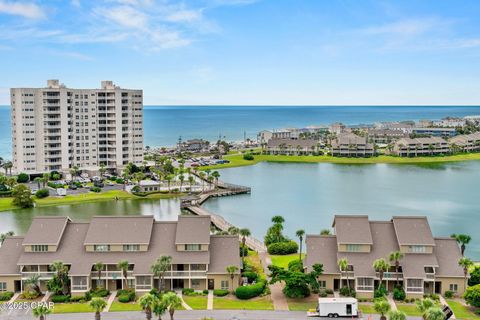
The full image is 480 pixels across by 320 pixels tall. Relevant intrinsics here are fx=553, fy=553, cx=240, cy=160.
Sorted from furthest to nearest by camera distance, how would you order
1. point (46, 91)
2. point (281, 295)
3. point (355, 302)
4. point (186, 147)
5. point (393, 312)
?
Result: point (186, 147)
point (46, 91)
point (281, 295)
point (355, 302)
point (393, 312)

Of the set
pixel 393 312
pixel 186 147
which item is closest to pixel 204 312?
pixel 393 312

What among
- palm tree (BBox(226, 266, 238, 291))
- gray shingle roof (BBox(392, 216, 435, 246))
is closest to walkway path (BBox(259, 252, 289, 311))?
palm tree (BBox(226, 266, 238, 291))

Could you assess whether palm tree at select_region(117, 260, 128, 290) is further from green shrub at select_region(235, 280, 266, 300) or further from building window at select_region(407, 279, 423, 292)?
building window at select_region(407, 279, 423, 292)

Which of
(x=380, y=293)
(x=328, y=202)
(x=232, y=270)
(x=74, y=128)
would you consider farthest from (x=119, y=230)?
(x=74, y=128)

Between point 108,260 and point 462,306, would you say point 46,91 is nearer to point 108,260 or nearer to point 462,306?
point 108,260

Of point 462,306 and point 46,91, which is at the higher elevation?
point 46,91

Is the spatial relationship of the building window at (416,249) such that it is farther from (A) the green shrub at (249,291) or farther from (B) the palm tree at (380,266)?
(A) the green shrub at (249,291)

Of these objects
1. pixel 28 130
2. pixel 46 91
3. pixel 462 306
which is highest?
pixel 46 91

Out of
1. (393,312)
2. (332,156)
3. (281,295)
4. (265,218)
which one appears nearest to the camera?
(393,312)
